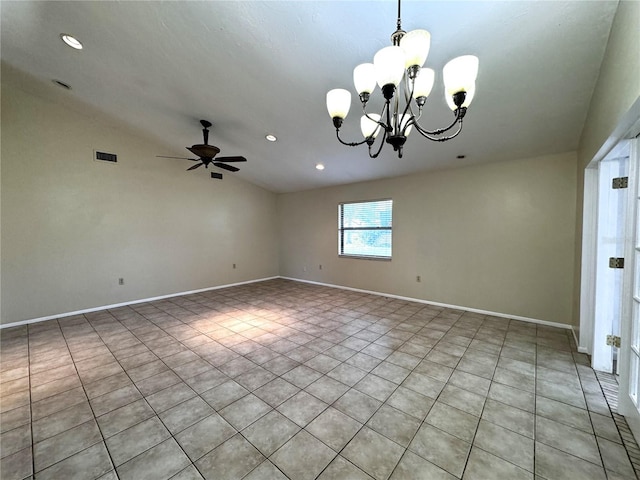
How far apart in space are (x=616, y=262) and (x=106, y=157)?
688 cm

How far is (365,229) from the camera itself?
17.9 ft

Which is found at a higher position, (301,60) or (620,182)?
→ (301,60)

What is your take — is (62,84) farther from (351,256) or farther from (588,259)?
(588,259)

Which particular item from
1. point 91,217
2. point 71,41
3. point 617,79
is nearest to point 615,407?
point 617,79

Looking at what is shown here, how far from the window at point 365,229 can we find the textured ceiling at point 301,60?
1.46 meters

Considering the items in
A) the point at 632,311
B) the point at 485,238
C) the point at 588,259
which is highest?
the point at 485,238

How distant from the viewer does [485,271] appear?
3.95 m

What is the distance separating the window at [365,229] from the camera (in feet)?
16.8

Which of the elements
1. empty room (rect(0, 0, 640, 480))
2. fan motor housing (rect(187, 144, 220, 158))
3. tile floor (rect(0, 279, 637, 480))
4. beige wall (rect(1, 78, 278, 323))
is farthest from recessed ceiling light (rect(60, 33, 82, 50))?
tile floor (rect(0, 279, 637, 480))

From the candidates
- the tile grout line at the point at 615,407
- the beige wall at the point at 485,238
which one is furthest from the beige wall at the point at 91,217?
Answer: the tile grout line at the point at 615,407

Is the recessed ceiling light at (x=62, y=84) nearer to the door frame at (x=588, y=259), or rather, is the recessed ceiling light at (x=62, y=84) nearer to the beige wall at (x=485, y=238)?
the beige wall at (x=485, y=238)

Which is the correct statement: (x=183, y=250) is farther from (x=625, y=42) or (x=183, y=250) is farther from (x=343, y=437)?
(x=625, y=42)

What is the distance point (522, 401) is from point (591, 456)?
489 mm

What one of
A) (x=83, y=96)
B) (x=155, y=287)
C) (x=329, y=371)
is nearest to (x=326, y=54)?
(x=329, y=371)
